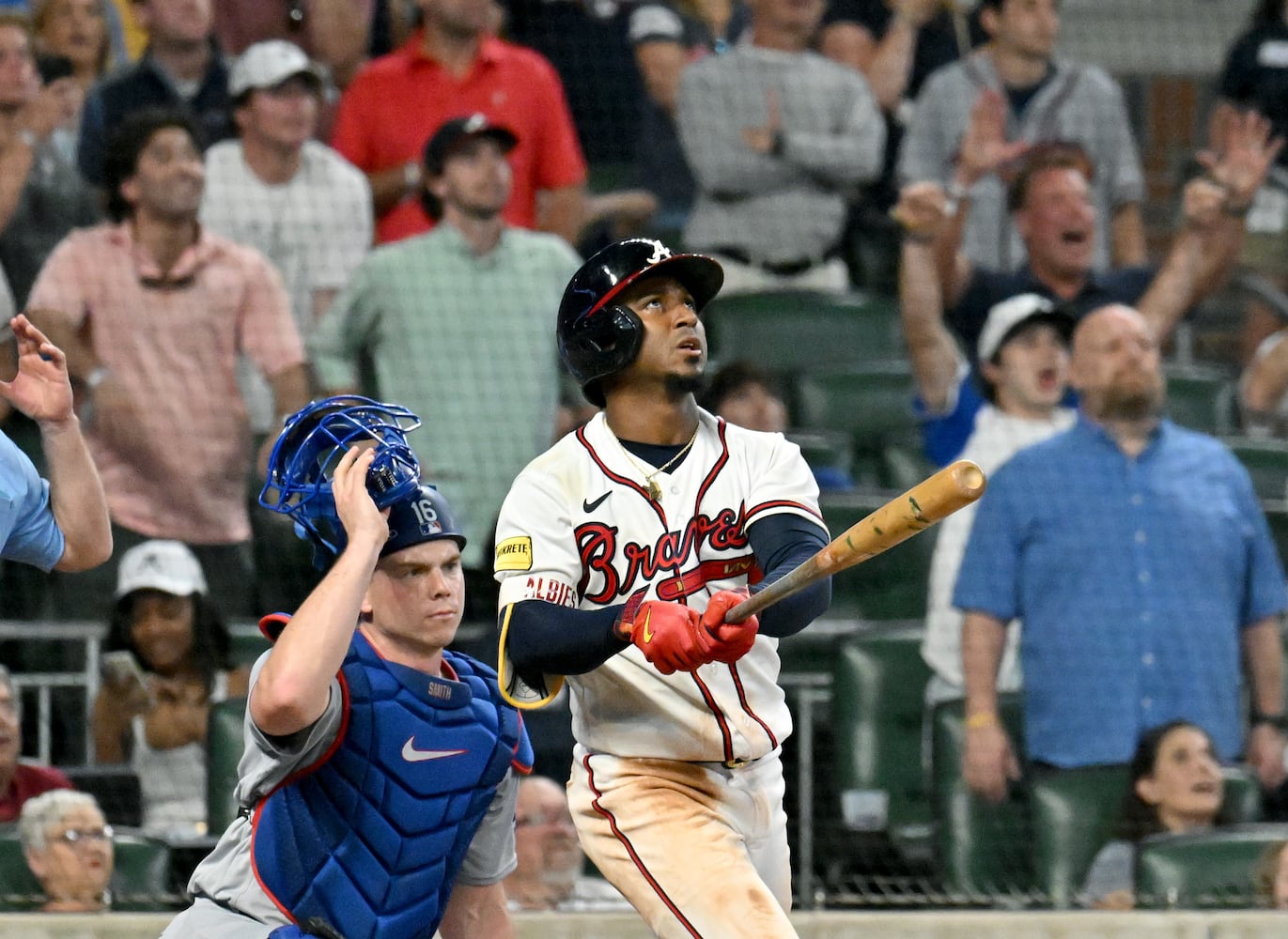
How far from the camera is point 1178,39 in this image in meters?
7.57

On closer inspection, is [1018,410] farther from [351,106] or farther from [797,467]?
[797,467]

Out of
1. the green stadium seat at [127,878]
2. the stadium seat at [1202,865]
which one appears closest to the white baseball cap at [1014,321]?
the stadium seat at [1202,865]

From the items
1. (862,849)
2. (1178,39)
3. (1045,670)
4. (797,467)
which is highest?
(1178,39)

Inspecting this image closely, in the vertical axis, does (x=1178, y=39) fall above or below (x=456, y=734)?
above

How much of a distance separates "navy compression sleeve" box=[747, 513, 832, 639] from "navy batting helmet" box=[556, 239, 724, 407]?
291mm

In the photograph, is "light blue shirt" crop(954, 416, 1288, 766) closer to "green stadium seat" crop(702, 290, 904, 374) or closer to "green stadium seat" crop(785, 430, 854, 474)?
"green stadium seat" crop(785, 430, 854, 474)

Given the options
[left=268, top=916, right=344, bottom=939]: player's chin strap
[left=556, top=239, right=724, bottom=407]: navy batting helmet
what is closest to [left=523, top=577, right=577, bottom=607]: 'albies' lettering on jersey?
[left=556, top=239, right=724, bottom=407]: navy batting helmet

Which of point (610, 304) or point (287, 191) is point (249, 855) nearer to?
point (610, 304)

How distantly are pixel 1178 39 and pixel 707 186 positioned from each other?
7.83 feet

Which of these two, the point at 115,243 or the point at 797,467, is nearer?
the point at 797,467

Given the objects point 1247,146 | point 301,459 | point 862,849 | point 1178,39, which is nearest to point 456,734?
point 301,459

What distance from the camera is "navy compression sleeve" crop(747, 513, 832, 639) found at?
2.44m

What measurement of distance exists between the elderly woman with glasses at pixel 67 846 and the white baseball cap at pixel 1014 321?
8.66ft

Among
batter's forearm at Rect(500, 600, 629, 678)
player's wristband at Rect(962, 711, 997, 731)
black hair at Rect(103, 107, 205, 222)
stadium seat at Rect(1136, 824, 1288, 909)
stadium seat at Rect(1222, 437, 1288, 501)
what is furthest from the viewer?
stadium seat at Rect(1222, 437, 1288, 501)
